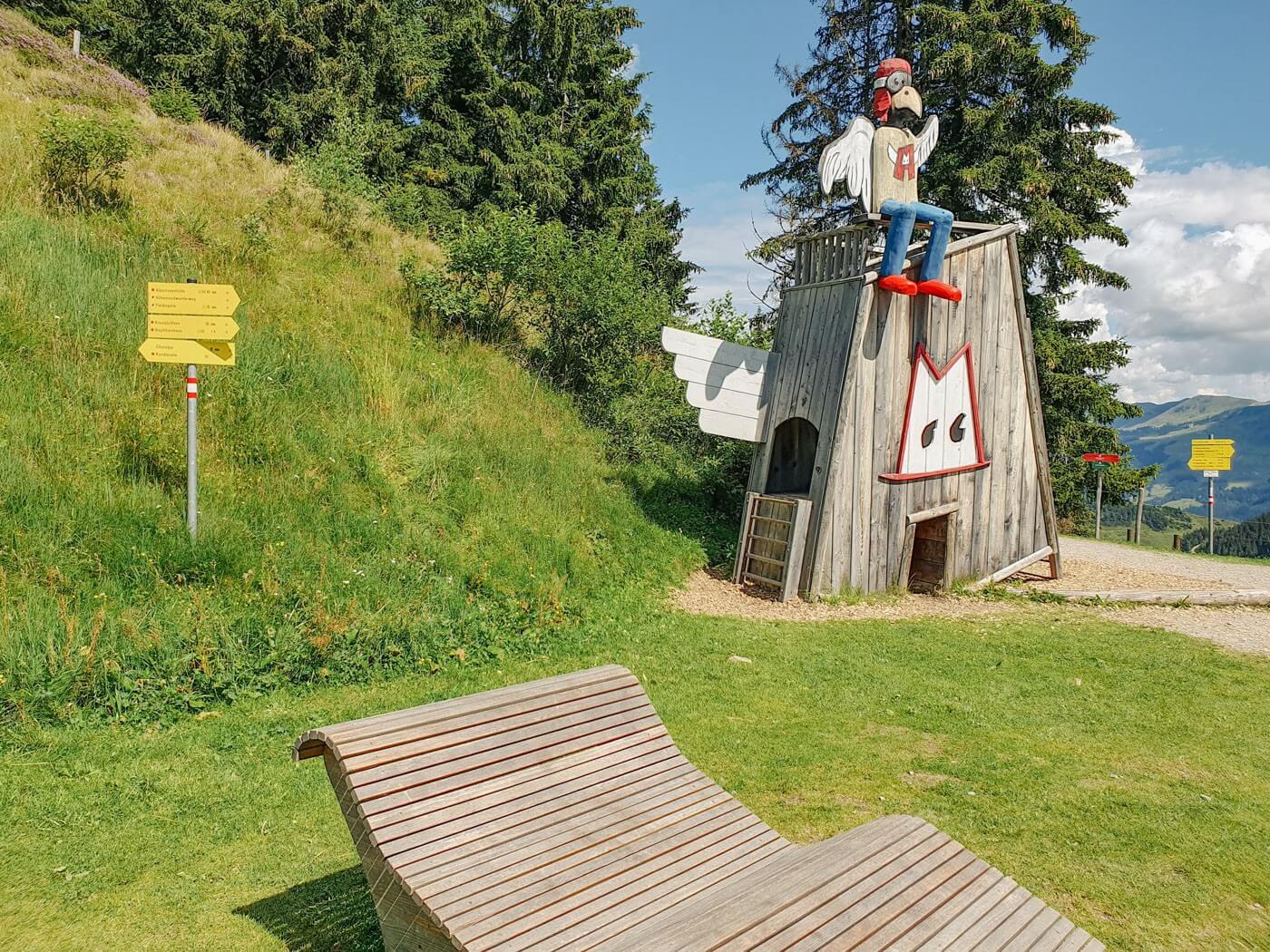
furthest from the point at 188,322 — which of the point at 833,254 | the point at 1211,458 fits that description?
the point at 1211,458

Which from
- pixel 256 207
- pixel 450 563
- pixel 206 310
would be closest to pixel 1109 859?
pixel 450 563

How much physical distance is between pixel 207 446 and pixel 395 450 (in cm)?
193

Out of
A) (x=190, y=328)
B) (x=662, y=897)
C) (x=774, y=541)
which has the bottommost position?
(x=662, y=897)

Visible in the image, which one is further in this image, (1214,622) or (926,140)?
(926,140)

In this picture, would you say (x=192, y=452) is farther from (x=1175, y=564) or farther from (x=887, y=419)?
(x=1175, y=564)

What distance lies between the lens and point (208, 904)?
3506mm

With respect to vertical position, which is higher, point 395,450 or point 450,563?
point 395,450

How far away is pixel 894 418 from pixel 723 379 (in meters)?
2.20

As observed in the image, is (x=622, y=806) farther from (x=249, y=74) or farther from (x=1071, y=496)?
(x=249, y=74)

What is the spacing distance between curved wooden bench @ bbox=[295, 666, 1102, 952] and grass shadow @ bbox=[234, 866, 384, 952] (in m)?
0.57

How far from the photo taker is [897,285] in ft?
32.0

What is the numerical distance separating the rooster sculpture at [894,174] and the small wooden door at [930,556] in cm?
309

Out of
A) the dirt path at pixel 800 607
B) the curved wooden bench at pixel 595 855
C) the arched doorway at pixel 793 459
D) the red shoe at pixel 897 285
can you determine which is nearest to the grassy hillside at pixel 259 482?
the dirt path at pixel 800 607

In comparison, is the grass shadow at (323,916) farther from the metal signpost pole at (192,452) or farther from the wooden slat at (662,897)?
the metal signpost pole at (192,452)
